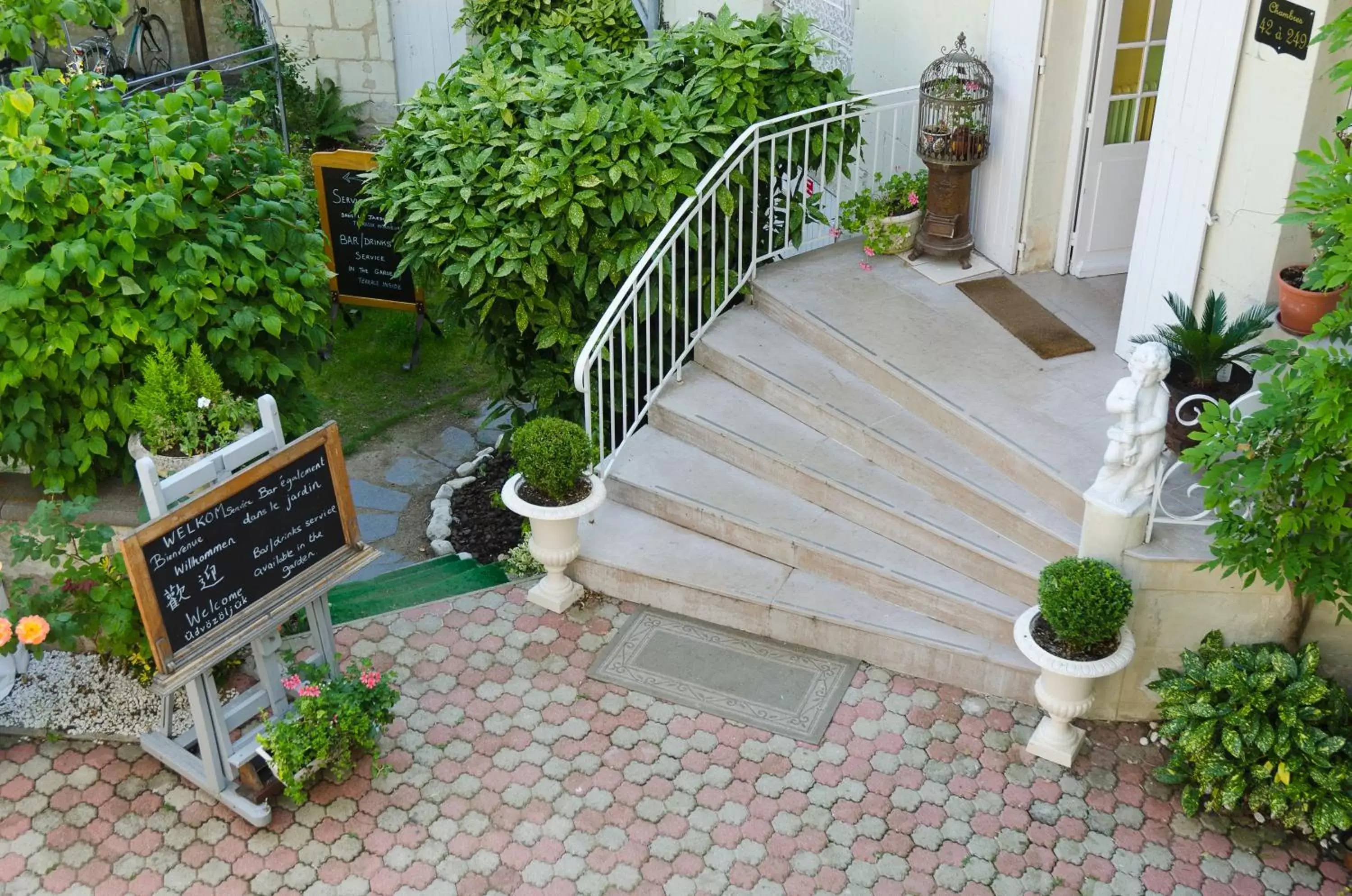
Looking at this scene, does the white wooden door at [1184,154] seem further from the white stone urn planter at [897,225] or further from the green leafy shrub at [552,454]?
the green leafy shrub at [552,454]

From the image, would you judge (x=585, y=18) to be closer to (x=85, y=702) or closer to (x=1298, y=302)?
(x=1298, y=302)

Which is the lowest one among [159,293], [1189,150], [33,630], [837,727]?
[837,727]

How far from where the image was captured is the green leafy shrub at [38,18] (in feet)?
21.2

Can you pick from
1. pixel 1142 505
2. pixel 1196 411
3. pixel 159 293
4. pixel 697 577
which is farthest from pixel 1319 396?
pixel 159 293

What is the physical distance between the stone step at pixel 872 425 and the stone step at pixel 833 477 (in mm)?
58

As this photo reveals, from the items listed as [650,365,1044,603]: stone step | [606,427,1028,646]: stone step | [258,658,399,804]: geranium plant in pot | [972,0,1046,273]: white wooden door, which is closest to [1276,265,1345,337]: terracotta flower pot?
[650,365,1044,603]: stone step

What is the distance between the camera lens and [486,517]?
8117 millimetres

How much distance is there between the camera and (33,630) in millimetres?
5562

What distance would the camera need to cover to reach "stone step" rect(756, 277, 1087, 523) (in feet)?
21.2

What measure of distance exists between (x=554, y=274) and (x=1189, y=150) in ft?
11.0

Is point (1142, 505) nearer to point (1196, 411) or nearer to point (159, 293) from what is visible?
point (1196, 411)

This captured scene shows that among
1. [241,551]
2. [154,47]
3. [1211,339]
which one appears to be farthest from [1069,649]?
[154,47]

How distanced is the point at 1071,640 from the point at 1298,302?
182 centimetres

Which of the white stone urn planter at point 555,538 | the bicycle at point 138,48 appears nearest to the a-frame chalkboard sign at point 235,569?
the white stone urn planter at point 555,538
